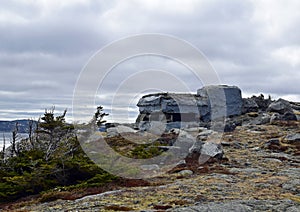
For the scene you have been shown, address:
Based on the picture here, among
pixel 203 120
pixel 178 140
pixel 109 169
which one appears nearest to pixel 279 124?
pixel 203 120

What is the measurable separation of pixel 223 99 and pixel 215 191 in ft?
138

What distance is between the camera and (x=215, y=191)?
15.6 m

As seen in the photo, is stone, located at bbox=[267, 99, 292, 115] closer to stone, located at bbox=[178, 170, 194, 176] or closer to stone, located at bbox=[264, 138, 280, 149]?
stone, located at bbox=[264, 138, 280, 149]

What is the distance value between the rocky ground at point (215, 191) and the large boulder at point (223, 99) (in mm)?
28645

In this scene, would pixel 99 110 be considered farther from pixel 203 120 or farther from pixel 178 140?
pixel 203 120

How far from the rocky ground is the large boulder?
28645mm

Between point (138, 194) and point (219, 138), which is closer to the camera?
point (138, 194)

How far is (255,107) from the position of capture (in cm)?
6009

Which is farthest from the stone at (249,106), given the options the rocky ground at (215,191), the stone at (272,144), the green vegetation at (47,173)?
the green vegetation at (47,173)

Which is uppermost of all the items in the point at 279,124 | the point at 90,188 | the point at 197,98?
the point at 197,98

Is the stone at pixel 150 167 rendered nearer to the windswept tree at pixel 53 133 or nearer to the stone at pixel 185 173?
the stone at pixel 185 173

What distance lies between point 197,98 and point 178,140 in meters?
25.1

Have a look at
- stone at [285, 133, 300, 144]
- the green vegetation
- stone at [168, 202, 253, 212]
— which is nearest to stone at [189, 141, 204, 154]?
the green vegetation

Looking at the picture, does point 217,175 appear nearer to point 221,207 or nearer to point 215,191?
point 215,191
